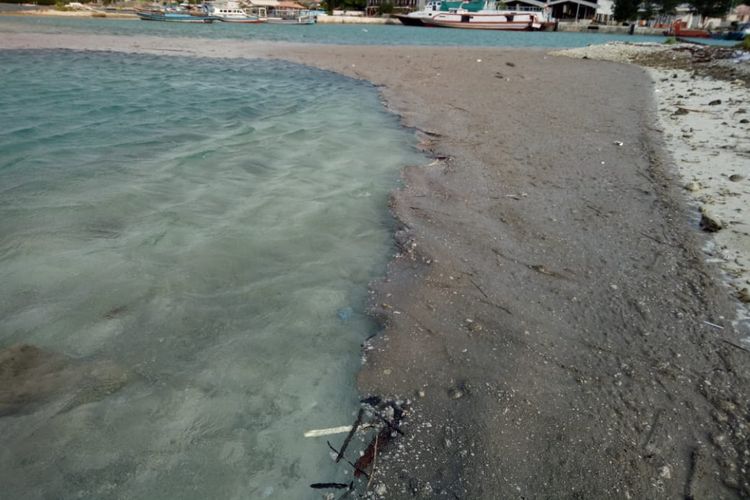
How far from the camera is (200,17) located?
58.8m

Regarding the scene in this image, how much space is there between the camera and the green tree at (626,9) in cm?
8238

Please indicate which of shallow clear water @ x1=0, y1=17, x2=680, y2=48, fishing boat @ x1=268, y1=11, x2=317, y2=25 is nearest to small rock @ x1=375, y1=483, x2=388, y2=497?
shallow clear water @ x1=0, y1=17, x2=680, y2=48

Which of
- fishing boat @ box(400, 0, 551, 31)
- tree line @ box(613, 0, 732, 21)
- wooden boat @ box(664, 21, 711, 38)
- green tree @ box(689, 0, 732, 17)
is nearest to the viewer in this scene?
wooden boat @ box(664, 21, 711, 38)

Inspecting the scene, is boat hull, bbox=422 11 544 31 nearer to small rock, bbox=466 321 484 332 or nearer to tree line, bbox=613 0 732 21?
tree line, bbox=613 0 732 21

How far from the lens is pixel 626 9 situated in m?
82.6

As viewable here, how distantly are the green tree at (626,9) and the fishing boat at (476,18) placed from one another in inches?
1019

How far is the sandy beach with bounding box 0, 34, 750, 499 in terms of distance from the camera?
7.08 ft

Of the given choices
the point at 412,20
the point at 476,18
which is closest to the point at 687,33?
the point at 476,18

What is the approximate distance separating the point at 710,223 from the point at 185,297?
506cm

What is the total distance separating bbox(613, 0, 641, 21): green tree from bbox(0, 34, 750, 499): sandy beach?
320 feet

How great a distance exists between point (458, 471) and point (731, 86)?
49.0 ft

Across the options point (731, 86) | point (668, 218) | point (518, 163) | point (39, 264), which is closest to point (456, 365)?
point (668, 218)

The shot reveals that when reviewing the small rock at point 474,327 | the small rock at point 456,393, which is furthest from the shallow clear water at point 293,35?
the small rock at point 456,393

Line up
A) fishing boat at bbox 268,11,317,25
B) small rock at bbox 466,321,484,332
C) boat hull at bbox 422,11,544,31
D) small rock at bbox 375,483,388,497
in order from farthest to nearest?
fishing boat at bbox 268,11,317,25, boat hull at bbox 422,11,544,31, small rock at bbox 466,321,484,332, small rock at bbox 375,483,388,497
